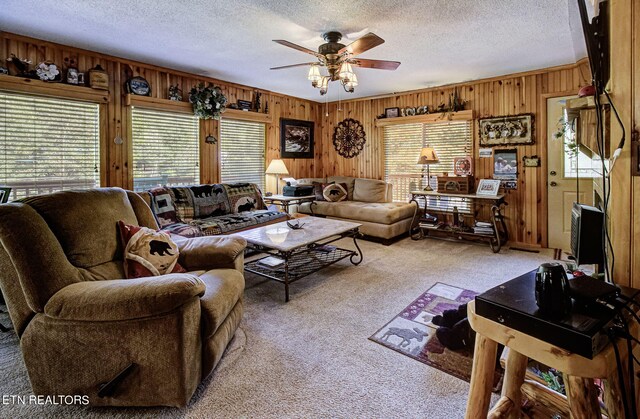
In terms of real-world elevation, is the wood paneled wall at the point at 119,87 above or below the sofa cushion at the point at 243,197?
above

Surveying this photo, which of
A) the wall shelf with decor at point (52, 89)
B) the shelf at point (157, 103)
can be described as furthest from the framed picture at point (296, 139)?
the wall shelf with decor at point (52, 89)

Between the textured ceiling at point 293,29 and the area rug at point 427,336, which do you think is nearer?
the area rug at point 427,336

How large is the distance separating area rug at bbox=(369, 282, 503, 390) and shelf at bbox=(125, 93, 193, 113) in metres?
3.77

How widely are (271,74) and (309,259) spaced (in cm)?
266

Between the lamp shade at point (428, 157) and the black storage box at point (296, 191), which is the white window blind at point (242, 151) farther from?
the lamp shade at point (428, 157)

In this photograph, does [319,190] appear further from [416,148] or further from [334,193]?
[416,148]

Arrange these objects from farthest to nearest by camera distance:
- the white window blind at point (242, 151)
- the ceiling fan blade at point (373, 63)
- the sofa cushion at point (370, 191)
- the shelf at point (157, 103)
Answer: the sofa cushion at point (370, 191) < the white window blind at point (242, 151) < the shelf at point (157, 103) < the ceiling fan blade at point (373, 63)

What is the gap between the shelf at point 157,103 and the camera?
12.9 feet

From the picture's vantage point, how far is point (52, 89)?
3.36m

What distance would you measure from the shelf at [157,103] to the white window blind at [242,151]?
2.18 ft

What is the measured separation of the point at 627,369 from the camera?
0.85 meters

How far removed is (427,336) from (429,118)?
13.1 ft

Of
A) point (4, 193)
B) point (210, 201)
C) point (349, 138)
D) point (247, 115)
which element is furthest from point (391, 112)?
point (4, 193)

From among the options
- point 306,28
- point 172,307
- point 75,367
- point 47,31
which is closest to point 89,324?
point 75,367
